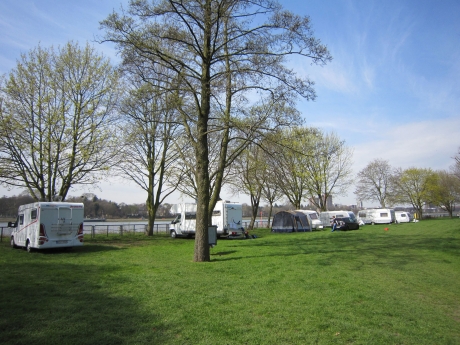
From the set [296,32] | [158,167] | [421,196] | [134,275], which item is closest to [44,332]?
[134,275]

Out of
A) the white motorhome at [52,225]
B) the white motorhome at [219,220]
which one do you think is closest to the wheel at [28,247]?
the white motorhome at [52,225]

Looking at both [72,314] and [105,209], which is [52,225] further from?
[105,209]

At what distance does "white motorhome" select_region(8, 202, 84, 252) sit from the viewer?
14.8 m

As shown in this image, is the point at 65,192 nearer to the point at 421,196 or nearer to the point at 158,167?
the point at 158,167

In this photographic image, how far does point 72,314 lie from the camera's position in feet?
17.4

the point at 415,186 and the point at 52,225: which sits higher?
the point at 415,186

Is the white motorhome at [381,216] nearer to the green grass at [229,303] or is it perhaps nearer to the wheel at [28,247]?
the green grass at [229,303]

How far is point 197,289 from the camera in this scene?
714cm

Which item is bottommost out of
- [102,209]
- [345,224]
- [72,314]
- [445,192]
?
[72,314]

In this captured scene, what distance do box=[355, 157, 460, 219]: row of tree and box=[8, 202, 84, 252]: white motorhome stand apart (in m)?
58.3

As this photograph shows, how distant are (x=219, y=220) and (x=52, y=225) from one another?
1250 centimetres

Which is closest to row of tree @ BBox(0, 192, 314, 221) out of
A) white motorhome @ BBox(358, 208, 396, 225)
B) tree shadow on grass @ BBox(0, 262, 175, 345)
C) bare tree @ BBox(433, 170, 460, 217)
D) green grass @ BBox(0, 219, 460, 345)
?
white motorhome @ BBox(358, 208, 396, 225)

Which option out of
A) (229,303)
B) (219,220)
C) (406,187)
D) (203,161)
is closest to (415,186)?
(406,187)

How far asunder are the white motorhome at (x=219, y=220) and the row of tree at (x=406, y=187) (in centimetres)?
4558
